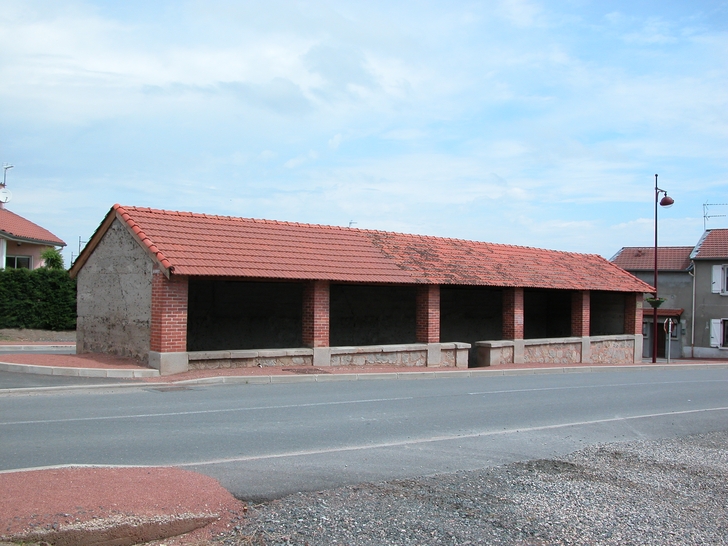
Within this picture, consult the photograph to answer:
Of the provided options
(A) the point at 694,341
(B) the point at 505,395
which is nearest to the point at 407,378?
(B) the point at 505,395

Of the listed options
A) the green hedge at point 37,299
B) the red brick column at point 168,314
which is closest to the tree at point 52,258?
the green hedge at point 37,299

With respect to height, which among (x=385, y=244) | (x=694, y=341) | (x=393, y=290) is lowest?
(x=694, y=341)

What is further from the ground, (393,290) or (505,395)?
(393,290)

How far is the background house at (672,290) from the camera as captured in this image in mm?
43875

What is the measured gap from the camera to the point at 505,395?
14758 millimetres

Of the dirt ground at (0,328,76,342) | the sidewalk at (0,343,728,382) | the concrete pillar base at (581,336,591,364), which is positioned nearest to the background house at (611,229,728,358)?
the concrete pillar base at (581,336,591,364)

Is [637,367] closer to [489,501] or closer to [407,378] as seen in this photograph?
[407,378]

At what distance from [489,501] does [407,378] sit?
1191 centimetres

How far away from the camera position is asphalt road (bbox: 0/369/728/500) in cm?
745

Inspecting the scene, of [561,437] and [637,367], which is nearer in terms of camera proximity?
[561,437]

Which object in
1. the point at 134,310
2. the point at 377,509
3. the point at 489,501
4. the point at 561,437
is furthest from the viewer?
the point at 134,310

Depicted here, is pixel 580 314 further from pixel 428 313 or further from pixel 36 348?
pixel 36 348

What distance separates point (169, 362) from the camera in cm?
1583

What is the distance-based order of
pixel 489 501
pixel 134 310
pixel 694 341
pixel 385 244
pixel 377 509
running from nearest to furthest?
pixel 377 509 → pixel 489 501 → pixel 134 310 → pixel 385 244 → pixel 694 341
